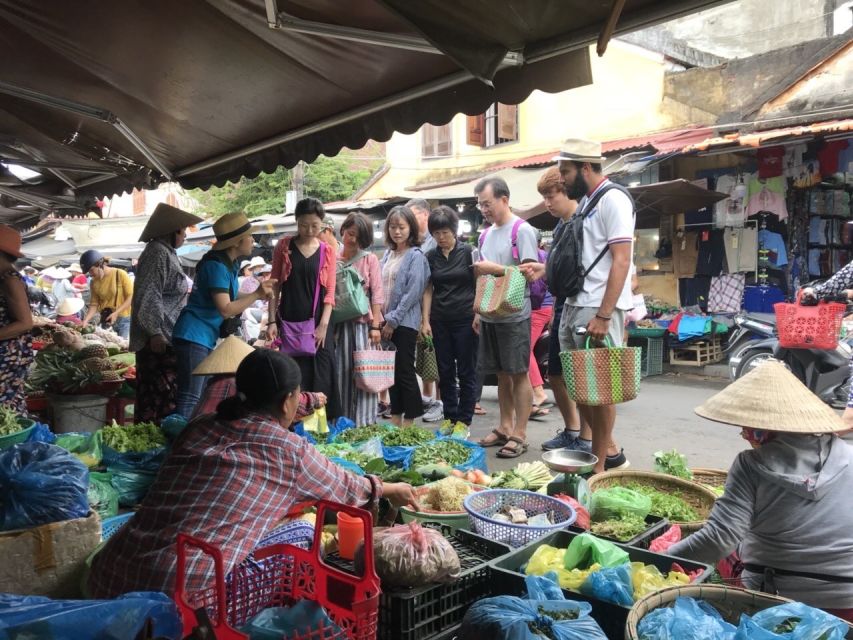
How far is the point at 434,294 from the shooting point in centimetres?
621

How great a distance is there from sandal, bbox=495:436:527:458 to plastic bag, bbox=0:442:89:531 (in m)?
3.62

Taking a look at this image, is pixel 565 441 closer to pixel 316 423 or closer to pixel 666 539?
pixel 316 423

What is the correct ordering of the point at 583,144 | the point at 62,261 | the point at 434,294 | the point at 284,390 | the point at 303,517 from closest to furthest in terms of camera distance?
the point at 284,390 → the point at 303,517 → the point at 583,144 → the point at 434,294 → the point at 62,261

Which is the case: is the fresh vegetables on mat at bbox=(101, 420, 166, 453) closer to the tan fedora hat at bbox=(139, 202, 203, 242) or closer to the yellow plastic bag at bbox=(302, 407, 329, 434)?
the yellow plastic bag at bbox=(302, 407, 329, 434)

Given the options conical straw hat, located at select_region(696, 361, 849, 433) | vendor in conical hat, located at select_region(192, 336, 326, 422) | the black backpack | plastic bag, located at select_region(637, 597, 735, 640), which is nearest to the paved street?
the black backpack

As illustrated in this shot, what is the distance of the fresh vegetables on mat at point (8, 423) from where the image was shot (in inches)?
157

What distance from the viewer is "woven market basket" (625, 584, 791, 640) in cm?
206

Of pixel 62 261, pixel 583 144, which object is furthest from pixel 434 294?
pixel 62 261

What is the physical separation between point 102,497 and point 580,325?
320 centimetres

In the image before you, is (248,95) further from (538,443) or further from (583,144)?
(538,443)

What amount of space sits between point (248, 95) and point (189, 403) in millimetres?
2289

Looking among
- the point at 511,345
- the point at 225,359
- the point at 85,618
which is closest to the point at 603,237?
the point at 511,345

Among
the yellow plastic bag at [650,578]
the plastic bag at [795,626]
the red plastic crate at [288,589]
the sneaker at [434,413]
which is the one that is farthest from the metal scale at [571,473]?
the sneaker at [434,413]

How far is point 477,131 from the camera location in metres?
Result: 16.4
